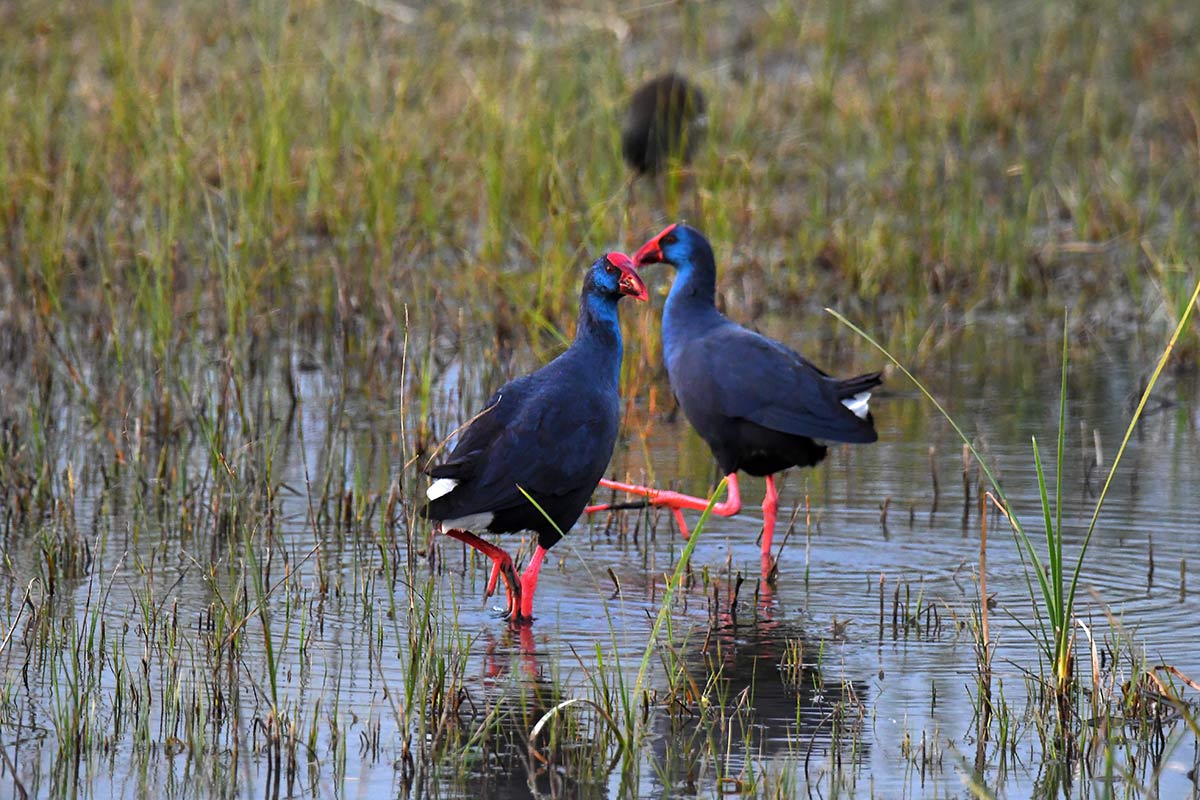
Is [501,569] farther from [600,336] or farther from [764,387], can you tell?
[764,387]

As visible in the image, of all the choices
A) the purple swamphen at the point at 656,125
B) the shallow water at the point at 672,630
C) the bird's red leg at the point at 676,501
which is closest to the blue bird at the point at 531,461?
the shallow water at the point at 672,630

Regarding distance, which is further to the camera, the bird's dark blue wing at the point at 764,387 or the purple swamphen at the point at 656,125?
the purple swamphen at the point at 656,125

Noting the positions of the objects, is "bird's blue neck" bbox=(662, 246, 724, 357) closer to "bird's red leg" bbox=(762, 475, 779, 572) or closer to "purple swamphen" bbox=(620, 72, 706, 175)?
"bird's red leg" bbox=(762, 475, 779, 572)

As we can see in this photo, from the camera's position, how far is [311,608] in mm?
4711

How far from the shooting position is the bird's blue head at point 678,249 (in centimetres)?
637

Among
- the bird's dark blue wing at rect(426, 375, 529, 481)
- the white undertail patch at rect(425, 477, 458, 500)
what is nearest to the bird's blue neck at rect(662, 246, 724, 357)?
the bird's dark blue wing at rect(426, 375, 529, 481)

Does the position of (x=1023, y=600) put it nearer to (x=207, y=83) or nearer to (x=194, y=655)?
(x=194, y=655)

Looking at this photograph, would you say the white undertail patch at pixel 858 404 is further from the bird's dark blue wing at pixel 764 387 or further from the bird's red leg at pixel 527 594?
the bird's red leg at pixel 527 594

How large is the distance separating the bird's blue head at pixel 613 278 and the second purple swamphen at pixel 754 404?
1.87ft

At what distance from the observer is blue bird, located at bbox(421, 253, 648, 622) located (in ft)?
15.5

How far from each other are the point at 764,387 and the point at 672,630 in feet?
4.26

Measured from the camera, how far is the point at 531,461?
4832 mm

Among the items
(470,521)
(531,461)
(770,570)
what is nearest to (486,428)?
(531,461)

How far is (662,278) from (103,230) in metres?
2.44
